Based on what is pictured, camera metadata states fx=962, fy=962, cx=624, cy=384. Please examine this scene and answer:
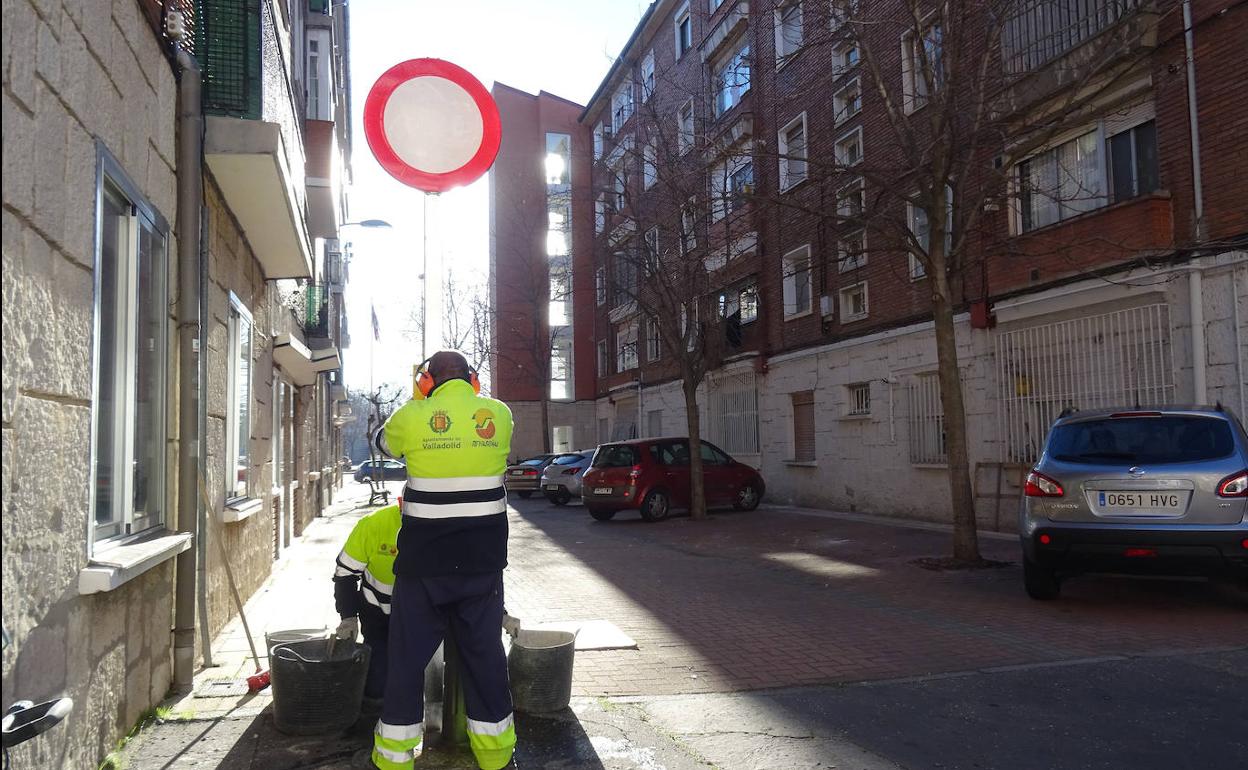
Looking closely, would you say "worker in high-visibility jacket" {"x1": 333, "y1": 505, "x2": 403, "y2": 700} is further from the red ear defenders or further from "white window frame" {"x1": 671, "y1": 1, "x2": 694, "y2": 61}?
"white window frame" {"x1": 671, "y1": 1, "x2": 694, "y2": 61}

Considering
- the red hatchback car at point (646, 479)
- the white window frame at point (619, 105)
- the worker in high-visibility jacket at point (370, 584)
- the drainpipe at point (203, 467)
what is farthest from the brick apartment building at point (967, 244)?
the worker in high-visibility jacket at point (370, 584)

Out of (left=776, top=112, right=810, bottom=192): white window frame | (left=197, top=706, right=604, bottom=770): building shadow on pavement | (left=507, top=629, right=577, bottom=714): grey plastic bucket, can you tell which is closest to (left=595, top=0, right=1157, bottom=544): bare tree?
(left=776, top=112, right=810, bottom=192): white window frame

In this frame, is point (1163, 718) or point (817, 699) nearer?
point (1163, 718)

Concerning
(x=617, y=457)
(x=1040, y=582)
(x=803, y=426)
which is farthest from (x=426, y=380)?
(x=803, y=426)

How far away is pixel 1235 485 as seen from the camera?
7.09 meters

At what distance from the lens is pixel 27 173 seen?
3.09 metres

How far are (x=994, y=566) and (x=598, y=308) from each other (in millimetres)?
26884

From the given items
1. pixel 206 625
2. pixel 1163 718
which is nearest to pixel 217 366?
pixel 206 625

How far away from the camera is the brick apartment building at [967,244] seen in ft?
36.6

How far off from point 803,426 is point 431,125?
60.2 feet

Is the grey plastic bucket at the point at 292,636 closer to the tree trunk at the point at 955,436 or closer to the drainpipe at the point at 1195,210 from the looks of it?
the tree trunk at the point at 955,436

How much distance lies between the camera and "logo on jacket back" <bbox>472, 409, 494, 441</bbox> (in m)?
4.02

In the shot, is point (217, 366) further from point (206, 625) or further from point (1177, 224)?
point (1177, 224)

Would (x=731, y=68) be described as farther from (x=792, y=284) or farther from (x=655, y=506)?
(x=655, y=506)
